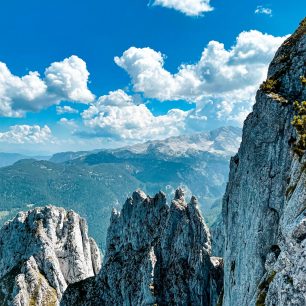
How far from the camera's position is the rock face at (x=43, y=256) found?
457 feet

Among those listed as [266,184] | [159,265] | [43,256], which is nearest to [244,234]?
[266,184]

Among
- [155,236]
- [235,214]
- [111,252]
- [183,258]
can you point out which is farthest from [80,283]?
[235,214]

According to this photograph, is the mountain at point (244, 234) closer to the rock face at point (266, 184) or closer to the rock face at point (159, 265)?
the rock face at point (266, 184)

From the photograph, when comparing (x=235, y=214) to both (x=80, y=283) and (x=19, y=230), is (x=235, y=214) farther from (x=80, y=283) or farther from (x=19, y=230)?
(x=19, y=230)

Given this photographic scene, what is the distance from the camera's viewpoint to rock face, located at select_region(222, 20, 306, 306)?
43438 mm

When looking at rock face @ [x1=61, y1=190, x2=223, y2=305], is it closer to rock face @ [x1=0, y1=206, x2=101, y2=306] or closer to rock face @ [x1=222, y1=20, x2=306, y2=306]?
rock face @ [x1=222, y1=20, x2=306, y2=306]

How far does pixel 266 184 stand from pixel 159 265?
2039 inches

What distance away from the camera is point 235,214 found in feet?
201

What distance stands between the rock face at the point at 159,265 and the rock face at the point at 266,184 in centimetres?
2593

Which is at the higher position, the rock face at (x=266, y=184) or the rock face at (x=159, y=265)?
the rock face at (x=266, y=184)

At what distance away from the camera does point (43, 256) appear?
150 m

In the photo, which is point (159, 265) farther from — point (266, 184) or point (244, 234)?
point (266, 184)

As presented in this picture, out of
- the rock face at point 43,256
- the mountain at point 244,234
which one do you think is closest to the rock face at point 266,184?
the mountain at point 244,234

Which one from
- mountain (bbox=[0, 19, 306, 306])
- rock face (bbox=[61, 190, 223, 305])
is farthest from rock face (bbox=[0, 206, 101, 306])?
rock face (bbox=[61, 190, 223, 305])
